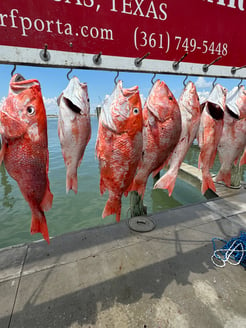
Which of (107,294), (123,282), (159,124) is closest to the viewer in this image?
(159,124)

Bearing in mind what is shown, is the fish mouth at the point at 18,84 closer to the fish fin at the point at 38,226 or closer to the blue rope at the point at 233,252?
the fish fin at the point at 38,226

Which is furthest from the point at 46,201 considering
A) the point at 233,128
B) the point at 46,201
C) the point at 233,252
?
the point at 233,252

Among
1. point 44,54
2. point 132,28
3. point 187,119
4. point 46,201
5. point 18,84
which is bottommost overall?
point 46,201

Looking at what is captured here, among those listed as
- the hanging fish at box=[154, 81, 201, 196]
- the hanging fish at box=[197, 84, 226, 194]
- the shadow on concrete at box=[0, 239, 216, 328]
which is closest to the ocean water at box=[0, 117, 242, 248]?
the shadow on concrete at box=[0, 239, 216, 328]

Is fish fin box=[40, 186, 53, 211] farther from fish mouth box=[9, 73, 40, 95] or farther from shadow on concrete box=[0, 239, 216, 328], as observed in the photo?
shadow on concrete box=[0, 239, 216, 328]

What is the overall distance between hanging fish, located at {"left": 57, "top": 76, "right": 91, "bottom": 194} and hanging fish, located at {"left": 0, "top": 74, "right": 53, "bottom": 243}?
167mm

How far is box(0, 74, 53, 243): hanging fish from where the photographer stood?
134 centimetres

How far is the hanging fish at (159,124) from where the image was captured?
1.64 meters

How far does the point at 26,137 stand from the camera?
4.58 ft

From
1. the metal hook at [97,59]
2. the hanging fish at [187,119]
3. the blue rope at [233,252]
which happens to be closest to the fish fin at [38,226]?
the hanging fish at [187,119]

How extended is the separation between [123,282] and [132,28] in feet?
11.3

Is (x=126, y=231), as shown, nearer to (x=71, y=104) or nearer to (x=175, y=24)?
(x=71, y=104)

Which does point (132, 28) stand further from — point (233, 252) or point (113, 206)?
point (233, 252)

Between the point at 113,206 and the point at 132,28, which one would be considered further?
the point at 113,206
